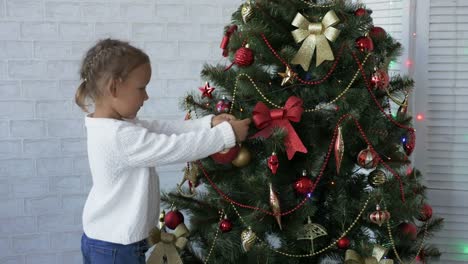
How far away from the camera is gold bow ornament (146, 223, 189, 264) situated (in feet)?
5.00

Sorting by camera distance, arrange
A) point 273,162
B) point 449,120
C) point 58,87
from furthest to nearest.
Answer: point 58,87 → point 449,120 → point 273,162

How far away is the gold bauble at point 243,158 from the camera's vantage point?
137 cm

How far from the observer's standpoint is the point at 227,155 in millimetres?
1341

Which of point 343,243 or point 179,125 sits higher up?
point 179,125

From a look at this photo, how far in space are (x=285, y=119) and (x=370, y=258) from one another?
1.34 feet

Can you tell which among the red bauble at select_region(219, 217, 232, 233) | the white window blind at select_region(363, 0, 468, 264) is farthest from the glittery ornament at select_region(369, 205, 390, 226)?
the white window blind at select_region(363, 0, 468, 264)

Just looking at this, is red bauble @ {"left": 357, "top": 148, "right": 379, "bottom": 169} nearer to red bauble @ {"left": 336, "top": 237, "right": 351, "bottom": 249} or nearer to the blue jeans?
red bauble @ {"left": 336, "top": 237, "right": 351, "bottom": 249}

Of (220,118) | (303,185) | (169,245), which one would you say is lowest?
(169,245)

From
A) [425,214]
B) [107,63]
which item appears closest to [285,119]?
[107,63]

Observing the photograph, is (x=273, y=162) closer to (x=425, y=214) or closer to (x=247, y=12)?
(x=247, y=12)

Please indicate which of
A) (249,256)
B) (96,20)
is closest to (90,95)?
(249,256)

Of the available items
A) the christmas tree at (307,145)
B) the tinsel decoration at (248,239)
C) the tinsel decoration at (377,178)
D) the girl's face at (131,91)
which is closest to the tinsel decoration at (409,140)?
the christmas tree at (307,145)

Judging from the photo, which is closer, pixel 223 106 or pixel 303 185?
pixel 303 185

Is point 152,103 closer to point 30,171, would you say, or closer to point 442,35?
point 30,171
